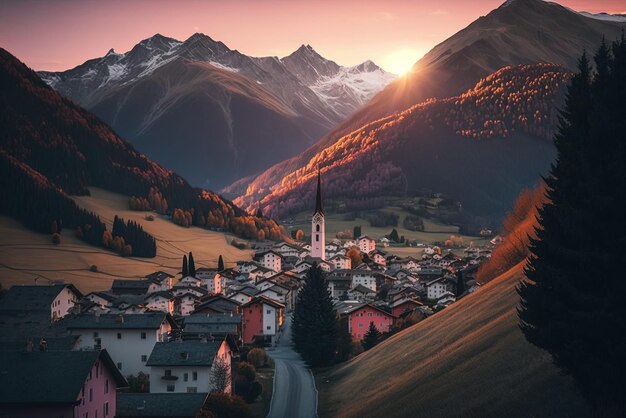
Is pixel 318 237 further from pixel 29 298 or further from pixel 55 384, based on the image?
pixel 55 384

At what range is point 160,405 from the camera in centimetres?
5194

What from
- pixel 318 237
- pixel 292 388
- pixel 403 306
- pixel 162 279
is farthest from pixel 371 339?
pixel 318 237

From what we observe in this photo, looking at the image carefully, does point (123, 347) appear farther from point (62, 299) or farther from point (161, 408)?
point (62, 299)

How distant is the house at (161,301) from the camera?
112m

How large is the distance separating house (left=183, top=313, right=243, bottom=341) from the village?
0.15 m

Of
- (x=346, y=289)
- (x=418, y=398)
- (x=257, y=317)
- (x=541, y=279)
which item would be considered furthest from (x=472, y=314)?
(x=346, y=289)

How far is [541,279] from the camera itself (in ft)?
101

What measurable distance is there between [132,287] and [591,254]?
10712 centimetres

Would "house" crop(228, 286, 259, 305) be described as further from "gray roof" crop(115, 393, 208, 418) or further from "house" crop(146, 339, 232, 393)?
"gray roof" crop(115, 393, 208, 418)

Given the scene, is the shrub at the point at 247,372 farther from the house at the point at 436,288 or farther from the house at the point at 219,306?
the house at the point at 436,288

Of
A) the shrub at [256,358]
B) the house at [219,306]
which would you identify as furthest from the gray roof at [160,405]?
the house at [219,306]

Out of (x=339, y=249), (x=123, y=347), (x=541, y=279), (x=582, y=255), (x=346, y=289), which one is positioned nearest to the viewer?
(x=582, y=255)

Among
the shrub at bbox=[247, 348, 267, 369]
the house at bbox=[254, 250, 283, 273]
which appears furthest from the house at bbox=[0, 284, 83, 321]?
the house at bbox=[254, 250, 283, 273]

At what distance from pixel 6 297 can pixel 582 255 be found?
272 ft
